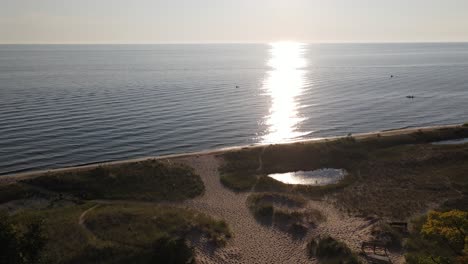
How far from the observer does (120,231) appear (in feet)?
134

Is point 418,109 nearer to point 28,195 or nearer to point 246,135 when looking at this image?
point 246,135

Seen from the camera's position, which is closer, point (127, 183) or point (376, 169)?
point (127, 183)

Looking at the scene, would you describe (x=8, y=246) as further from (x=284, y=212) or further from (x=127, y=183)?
(x=284, y=212)

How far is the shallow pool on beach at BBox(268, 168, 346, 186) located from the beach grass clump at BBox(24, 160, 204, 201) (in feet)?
48.1

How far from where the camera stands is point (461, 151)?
228 ft

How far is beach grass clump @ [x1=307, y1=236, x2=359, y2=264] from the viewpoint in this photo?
36.1 meters

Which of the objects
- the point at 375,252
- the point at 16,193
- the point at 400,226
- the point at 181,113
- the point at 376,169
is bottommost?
the point at 181,113

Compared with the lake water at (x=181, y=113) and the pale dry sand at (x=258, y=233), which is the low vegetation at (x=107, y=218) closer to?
the pale dry sand at (x=258, y=233)

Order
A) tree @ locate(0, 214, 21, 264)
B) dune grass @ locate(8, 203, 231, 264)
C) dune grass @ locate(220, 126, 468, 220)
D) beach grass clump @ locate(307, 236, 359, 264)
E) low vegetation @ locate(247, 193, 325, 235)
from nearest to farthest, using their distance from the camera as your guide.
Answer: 1. tree @ locate(0, 214, 21, 264)
2. beach grass clump @ locate(307, 236, 359, 264)
3. dune grass @ locate(8, 203, 231, 264)
4. low vegetation @ locate(247, 193, 325, 235)
5. dune grass @ locate(220, 126, 468, 220)

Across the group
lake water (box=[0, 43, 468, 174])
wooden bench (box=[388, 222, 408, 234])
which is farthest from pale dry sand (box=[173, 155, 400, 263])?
lake water (box=[0, 43, 468, 174])

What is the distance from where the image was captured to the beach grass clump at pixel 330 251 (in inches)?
1420

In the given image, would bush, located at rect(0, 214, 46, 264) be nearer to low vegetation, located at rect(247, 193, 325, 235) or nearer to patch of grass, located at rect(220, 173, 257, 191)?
low vegetation, located at rect(247, 193, 325, 235)

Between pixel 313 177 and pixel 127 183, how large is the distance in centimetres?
3068

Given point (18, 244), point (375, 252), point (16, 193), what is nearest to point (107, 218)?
point (18, 244)
